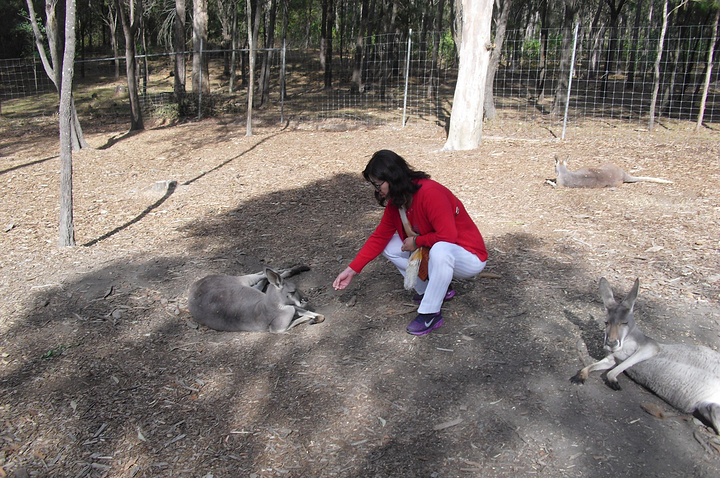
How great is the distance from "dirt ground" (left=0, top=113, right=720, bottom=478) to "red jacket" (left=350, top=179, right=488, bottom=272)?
1.97 ft

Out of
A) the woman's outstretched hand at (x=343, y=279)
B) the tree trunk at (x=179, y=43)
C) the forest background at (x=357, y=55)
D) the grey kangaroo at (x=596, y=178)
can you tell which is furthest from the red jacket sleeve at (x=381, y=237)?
the tree trunk at (x=179, y=43)

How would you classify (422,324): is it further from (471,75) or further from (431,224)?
(471,75)

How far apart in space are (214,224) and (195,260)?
118 cm

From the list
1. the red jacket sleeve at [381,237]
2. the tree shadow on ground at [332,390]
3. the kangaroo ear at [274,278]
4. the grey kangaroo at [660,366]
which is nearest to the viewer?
the tree shadow on ground at [332,390]

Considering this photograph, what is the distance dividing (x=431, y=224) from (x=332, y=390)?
4.33 feet

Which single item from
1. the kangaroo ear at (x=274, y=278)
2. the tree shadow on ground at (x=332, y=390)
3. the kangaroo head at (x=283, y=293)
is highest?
the kangaroo ear at (x=274, y=278)

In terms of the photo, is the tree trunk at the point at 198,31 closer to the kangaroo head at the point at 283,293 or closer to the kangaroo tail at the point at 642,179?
the kangaroo tail at the point at 642,179

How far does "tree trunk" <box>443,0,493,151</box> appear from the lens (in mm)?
9133

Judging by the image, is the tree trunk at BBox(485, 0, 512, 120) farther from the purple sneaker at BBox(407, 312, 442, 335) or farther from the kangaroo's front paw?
the kangaroo's front paw

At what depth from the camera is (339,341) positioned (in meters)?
3.95

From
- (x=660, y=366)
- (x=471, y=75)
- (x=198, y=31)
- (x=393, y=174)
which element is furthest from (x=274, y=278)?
(x=198, y=31)

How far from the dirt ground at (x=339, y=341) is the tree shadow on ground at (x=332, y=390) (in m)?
0.01

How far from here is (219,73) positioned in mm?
24438

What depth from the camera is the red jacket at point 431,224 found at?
12.1 feet
